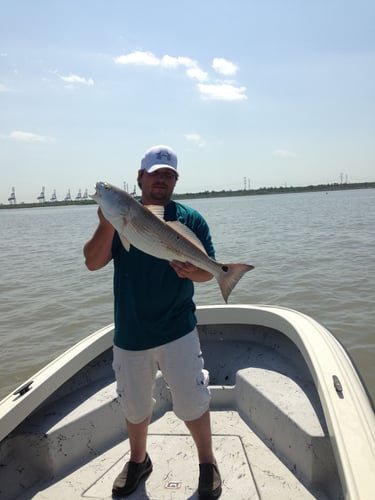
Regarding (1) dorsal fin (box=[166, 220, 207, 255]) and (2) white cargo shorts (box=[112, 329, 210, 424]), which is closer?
(1) dorsal fin (box=[166, 220, 207, 255])

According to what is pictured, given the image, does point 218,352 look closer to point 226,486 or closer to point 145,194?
point 226,486

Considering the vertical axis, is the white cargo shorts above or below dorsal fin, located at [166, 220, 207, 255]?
below

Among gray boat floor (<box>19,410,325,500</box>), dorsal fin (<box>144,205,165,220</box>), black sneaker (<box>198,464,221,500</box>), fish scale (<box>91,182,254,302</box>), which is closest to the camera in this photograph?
fish scale (<box>91,182,254,302</box>)

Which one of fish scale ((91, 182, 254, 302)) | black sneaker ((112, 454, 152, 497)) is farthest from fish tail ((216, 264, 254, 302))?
black sneaker ((112, 454, 152, 497))

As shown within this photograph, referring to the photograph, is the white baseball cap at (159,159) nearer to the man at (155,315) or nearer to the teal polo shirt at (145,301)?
the man at (155,315)

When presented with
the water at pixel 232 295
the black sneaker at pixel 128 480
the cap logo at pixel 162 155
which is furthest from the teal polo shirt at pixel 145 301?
the water at pixel 232 295

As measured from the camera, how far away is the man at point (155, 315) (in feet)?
9.33

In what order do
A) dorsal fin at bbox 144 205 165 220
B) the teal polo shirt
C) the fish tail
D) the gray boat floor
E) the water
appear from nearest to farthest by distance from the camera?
dorsal fin at bbox 144 205 165 220 < the teal polo shirt < the fish tail < the gray boat floor < the water

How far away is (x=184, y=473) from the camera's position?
3.44 metres

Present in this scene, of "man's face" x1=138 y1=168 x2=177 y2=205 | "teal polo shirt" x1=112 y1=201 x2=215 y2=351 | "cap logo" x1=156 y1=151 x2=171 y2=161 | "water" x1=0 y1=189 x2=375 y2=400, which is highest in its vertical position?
"cap logo" x1=156 y1=151 x2=171 y2=161

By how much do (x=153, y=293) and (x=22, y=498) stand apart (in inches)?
78.4

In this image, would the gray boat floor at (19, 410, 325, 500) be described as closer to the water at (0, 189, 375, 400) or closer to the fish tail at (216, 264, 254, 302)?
the fish tail at (216, 264, 254, 302)

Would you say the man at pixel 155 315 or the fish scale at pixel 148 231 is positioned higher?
the fish scale at pixel 148 231

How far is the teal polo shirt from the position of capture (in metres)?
2.84
